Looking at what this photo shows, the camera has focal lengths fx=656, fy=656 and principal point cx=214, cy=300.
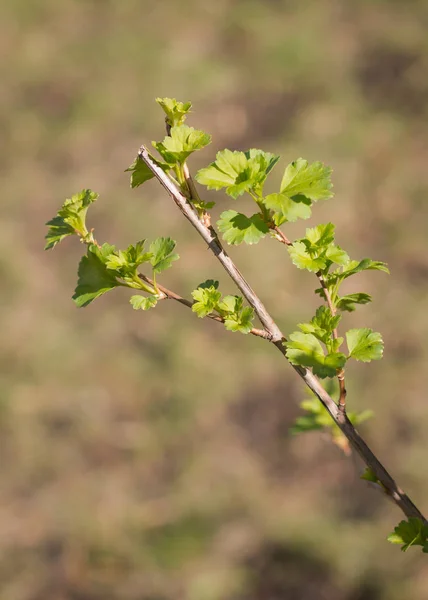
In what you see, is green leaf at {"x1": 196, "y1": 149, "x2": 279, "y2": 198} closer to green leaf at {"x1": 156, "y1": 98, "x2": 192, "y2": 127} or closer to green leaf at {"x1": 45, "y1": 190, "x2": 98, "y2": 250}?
green leaf at {"x1": 156, "y1": 98, "x2": 192, "y2": 127}

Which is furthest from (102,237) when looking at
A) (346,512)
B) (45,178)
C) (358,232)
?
(346,512)

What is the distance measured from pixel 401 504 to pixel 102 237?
164 inches

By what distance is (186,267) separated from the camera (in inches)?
187

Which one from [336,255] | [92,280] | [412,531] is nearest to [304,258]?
[336,255]

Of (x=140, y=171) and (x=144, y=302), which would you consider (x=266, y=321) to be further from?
(x=140, y=171)

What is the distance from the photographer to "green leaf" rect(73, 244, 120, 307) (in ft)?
3.70

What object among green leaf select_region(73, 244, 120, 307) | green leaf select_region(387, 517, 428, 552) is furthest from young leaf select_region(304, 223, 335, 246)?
green leaf select_region(387, 517, 428, 552)

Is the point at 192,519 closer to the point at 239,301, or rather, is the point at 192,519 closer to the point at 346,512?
the point at 346,512

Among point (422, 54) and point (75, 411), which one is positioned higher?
point (422, 54)

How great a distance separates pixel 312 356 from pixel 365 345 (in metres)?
0.13

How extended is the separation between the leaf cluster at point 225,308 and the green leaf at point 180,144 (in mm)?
216

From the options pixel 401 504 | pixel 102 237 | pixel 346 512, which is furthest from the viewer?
pixel 102 237

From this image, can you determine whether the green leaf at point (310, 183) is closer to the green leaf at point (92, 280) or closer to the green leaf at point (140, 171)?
the green leaf at point (140, 171)

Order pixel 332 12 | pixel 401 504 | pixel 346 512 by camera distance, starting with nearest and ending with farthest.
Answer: pixel 401 504
pixel 346 512
pixel 332 12
